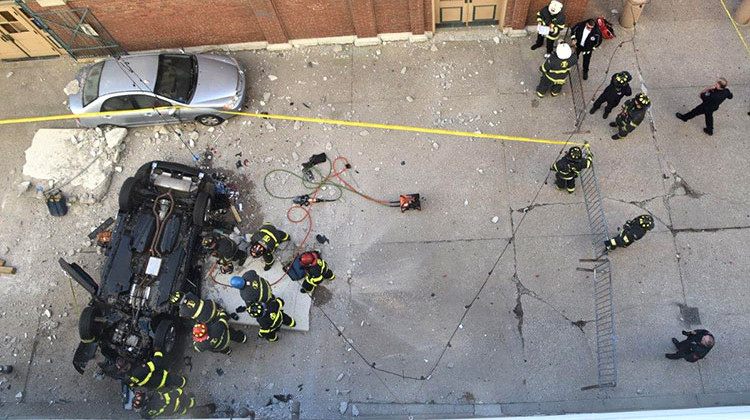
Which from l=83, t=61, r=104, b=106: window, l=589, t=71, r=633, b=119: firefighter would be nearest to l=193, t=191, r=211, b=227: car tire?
l=83, t=61, r=104, b=106: window

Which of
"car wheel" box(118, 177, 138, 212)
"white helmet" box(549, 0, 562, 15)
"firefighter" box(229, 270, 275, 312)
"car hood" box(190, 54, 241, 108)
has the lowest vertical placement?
"firefighter" box(229, 270, 275, 312)

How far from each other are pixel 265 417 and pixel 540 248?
5.67 meters

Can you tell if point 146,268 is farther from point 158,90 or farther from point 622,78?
point 622,78

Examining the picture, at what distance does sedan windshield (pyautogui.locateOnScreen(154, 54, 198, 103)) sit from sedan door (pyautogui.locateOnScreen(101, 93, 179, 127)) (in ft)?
0.85

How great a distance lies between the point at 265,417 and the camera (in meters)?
8.19

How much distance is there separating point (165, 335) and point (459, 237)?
541 cm

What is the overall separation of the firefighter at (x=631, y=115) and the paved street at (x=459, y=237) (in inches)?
12.9

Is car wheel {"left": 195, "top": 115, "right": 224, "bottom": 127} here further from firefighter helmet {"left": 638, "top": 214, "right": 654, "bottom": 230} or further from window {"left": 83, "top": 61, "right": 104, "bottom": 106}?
firefighter helmet {"left": 638, "top": 214, "right": 654, "bottom": 230}

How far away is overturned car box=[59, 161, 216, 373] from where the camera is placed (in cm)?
813

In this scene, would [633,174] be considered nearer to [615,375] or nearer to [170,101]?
[615,375]

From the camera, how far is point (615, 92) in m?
9.17

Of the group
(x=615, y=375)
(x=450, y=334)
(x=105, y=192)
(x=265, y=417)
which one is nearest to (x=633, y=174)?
(x=615, y=375)

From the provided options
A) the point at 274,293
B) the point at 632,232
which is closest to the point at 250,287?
the point at 274,293

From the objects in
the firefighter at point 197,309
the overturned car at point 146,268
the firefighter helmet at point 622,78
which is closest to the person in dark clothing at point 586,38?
the firefighter helmet at point 622,78
